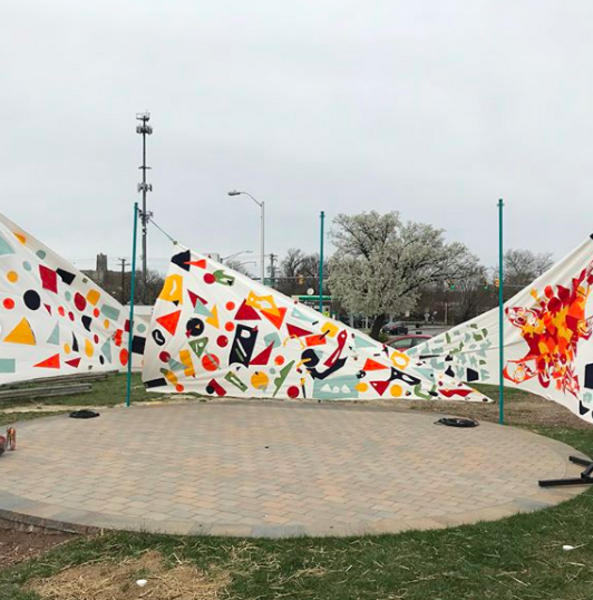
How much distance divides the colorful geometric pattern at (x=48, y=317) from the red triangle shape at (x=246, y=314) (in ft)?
6.86

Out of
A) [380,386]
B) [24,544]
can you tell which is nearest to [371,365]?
[380,386]

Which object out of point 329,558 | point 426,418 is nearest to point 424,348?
point 426,418

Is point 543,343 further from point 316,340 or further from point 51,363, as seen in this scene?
point 51,363

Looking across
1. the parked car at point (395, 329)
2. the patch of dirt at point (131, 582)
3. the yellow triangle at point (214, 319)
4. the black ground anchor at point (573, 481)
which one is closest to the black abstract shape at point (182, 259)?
the yellow triangle at point (214, 319)

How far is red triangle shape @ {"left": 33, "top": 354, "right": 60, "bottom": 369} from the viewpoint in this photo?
891 centimetres

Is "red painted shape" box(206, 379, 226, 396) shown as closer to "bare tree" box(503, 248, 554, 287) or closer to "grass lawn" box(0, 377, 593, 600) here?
"grass lawn" box(0, 377, 593, 600)

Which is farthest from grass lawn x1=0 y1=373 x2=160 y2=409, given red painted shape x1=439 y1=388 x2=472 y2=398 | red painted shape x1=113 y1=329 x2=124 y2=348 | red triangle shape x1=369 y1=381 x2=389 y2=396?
red painted shape x1=439 y1=388 x2=472 y2=398

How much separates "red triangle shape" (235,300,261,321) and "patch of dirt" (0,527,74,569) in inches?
239

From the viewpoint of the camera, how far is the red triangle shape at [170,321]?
34.9ft

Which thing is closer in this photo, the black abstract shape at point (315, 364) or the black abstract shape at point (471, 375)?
the black abstract shape at point (471, 375)

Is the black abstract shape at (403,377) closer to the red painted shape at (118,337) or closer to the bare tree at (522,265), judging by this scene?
the red painted shape at (118,337)

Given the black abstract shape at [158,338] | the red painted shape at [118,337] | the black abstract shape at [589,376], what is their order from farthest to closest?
the black abstract shape at [158,338] < the red painted shape at [118,337] < the black abstract shape at [589,376]

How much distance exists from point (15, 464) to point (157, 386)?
428 centimetres

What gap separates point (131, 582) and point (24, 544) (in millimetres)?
1225
